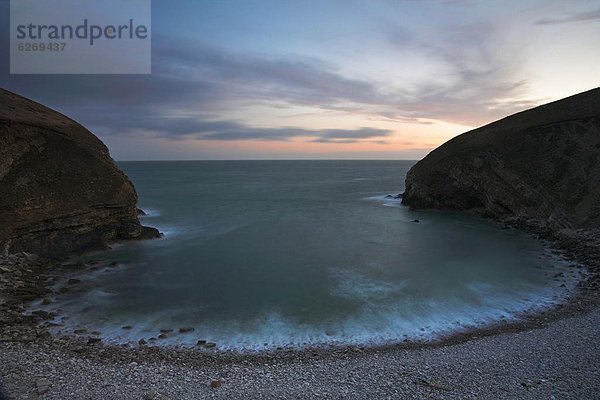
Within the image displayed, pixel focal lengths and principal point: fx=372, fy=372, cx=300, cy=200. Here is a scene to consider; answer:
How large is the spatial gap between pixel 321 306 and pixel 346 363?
6.13m

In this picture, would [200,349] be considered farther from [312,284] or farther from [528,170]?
[528,170]

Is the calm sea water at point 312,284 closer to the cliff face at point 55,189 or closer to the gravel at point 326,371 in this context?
the gravel at point 326,371

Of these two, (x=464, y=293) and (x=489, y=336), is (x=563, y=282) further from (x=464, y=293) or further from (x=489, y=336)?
(x=489, y=336)

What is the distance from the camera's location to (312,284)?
21922 mm

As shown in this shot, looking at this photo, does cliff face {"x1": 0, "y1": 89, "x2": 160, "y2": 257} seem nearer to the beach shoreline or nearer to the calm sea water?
the calm sea water

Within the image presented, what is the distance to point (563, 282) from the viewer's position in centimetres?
2084

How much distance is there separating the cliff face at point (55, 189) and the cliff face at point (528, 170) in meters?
36.2

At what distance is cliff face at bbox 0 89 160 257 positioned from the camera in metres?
24.4

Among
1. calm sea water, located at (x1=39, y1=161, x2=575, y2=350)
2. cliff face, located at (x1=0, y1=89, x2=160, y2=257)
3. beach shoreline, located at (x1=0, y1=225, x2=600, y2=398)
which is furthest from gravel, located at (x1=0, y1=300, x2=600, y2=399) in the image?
cliff face, located at (x1=0, y1=89, x2=160, y2=257)

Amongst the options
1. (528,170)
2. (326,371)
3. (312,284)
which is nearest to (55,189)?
(312,284)

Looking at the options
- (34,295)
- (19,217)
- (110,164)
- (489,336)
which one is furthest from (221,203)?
(489,336)

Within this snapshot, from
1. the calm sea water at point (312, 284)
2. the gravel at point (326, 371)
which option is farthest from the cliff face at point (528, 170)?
the gravel at point (326, 371)

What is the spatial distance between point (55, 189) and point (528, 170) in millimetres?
45006

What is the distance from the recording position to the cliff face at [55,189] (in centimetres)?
2441
